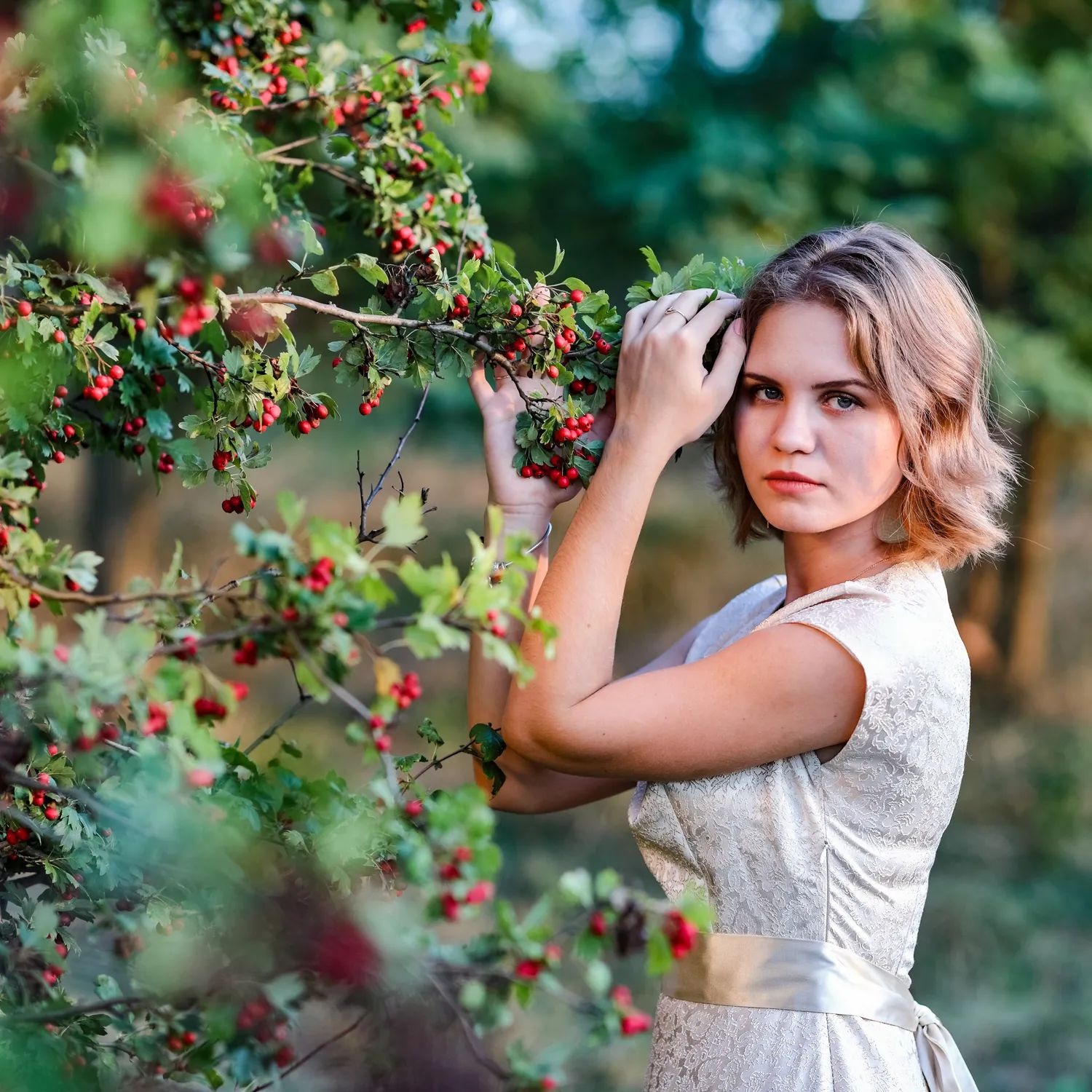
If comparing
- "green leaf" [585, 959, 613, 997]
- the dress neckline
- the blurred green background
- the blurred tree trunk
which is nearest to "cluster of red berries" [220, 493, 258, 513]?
the dress neckline

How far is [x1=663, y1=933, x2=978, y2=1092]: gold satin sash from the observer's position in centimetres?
161

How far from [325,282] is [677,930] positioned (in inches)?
37.6

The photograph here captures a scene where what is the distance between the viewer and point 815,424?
1.62 meters

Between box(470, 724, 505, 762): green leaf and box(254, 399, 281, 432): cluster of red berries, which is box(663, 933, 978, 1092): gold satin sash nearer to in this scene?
box(470, 724, 505, 762): green leaf

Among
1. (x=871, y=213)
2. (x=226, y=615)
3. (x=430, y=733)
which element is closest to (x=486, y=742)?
(x=430, y=733)

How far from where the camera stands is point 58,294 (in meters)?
1.37

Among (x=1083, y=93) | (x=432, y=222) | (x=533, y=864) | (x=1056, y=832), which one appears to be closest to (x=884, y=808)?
(x=432, y=222)

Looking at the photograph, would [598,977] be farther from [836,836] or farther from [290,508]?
[836,836]

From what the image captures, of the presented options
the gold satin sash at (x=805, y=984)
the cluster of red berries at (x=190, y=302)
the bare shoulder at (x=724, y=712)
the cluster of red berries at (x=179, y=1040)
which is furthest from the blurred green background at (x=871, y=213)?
the cluster of red berries at (x=190, y=302)

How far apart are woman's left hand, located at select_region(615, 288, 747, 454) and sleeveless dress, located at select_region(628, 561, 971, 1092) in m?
0.31

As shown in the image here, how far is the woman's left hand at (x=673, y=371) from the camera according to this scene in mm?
1566

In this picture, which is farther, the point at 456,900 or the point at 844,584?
the point at 844,584

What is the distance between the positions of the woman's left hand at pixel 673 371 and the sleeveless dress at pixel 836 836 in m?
0.31

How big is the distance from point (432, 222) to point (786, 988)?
1225 millimetres
